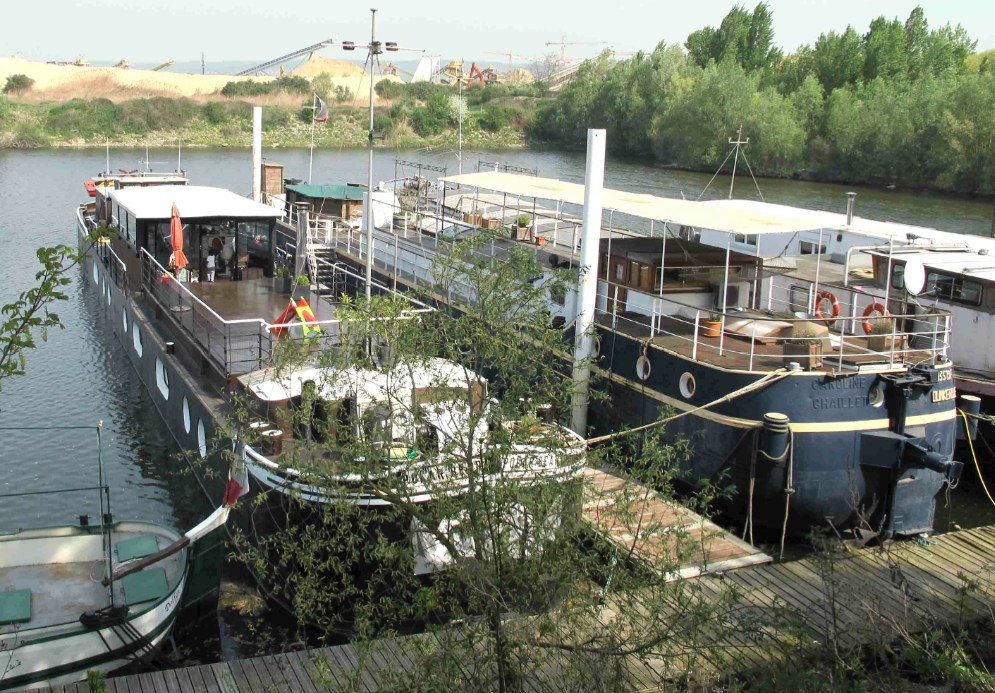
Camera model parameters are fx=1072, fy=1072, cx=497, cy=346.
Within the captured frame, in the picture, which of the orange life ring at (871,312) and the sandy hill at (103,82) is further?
the sandy hill at (103,82)

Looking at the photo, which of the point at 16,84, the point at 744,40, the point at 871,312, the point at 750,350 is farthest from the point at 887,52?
the point at 16,84

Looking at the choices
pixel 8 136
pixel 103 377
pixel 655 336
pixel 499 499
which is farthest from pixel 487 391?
pixel 8 136

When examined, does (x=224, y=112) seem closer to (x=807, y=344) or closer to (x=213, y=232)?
(x=213, y=232)

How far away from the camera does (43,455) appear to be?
74.9ft

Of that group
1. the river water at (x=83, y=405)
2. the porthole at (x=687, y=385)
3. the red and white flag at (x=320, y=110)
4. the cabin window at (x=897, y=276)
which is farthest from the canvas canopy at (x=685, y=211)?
the red and white flag at (x=320, y=110)

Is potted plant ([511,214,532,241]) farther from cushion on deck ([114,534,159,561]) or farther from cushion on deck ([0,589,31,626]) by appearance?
cushion on deck ([0,589,31,626])

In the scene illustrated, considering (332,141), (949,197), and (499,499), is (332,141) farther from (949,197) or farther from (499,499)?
(499,499)

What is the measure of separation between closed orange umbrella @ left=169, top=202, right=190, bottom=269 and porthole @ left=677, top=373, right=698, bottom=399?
11.5 m

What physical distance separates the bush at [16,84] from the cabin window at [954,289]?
414 ft

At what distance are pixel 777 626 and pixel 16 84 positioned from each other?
135552mm

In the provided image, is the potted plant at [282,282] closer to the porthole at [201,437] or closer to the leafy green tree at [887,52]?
the porthole at [201,437]

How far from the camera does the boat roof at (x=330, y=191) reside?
39312mm

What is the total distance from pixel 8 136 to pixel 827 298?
89499 millimetres

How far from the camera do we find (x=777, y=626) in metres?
11.6
